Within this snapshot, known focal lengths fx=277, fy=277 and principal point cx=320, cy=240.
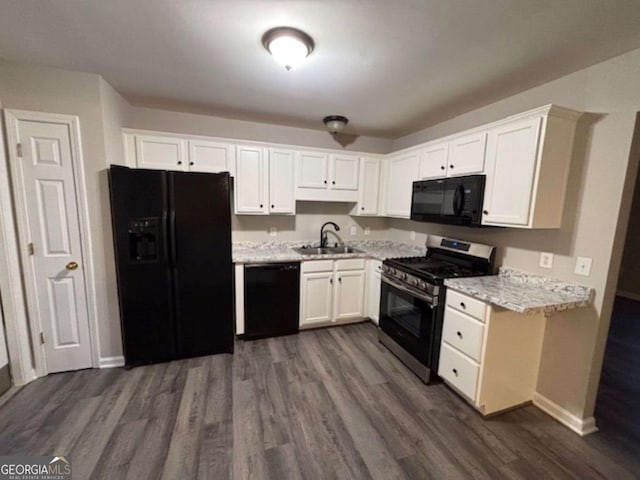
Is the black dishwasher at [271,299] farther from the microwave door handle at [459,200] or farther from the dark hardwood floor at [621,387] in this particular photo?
the dark hardwood floor at [621,387]

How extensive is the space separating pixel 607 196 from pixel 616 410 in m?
1.66

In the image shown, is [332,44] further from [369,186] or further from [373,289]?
[373,289]

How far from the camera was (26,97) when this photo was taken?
209cm

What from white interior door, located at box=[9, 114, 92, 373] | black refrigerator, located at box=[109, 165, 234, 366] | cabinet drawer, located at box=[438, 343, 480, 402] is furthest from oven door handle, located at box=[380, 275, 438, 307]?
white interior door, located at box=[9, 114, 92, 373]

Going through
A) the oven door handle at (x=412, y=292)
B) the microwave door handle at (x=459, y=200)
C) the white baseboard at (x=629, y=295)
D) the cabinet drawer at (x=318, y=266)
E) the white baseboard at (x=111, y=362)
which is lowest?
the white baseboard at (x=111, y=362)

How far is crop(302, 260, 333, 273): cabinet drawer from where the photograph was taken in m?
3.14

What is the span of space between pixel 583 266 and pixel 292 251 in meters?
2.62

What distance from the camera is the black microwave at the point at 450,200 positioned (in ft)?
7.48

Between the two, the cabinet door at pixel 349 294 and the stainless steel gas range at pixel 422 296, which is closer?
the stainless steel gas range at pixel 422 296

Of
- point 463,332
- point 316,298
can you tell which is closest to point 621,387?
point 463,332

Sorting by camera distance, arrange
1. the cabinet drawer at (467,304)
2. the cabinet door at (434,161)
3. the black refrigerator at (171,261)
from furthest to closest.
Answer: the cabinet door at (434,161), the black refrigerator at (171,261), the cabinet drawer at (467,304)

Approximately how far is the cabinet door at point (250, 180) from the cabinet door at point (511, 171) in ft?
7.18

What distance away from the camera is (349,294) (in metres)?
3.38

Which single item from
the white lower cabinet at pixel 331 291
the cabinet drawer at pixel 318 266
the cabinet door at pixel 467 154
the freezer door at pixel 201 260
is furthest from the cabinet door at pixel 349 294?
the cabinet door at pixel 467 154
